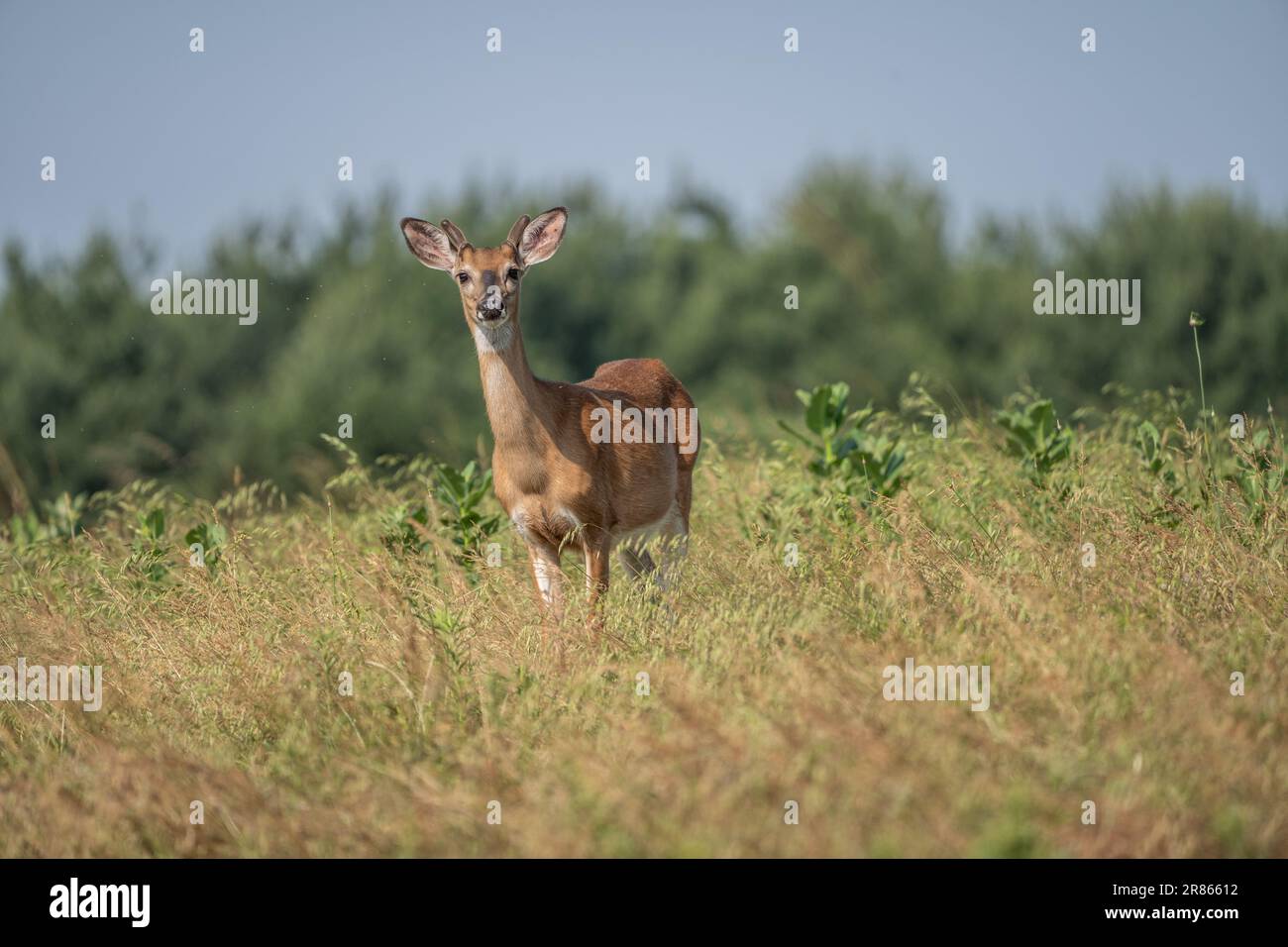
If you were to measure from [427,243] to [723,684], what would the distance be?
130 inches

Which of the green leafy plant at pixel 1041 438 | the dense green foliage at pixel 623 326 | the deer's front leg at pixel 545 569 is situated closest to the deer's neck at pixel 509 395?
the deer's front leg at pixel 545 569

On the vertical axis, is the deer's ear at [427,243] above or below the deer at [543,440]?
above

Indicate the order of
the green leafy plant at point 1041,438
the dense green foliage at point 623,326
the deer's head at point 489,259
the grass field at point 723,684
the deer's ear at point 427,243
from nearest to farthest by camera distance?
the grass field at point 723,684
the deer's head at point 489,259
the deer's ear at point 427,243
the green leafy plant at point 1041,438
the dense green foliage at point 623,326

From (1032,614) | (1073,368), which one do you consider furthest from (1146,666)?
(1073,368)

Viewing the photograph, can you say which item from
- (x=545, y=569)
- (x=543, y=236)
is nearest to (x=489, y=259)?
(x=543, y=236)

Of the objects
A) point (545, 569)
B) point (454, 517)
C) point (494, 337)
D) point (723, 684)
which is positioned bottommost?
point (723, 684)

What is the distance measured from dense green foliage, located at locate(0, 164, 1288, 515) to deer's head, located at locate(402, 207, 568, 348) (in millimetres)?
11047

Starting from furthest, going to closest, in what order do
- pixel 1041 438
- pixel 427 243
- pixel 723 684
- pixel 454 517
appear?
1. pixel 1041 438
2. pixel 454 517
3. pixel 427 243
4. pixel 723 684

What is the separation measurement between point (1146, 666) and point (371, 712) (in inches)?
104

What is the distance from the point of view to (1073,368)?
72.3ft

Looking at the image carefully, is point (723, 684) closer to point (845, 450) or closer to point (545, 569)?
point (545, 569)

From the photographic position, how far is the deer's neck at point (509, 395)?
6.74 m

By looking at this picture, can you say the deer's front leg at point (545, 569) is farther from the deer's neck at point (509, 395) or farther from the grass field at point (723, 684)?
the deer's neck at point (509, 395)

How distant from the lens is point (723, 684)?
4.89 metres
